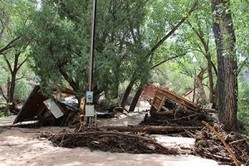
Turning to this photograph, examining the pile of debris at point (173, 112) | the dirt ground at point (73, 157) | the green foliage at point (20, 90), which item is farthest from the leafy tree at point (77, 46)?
the green foliage at point (20, 90)

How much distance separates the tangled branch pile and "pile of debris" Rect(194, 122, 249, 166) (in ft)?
2.06

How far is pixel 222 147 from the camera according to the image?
6.90 m

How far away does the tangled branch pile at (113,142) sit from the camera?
7.11 metres

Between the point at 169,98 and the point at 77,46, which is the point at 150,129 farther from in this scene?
the point at 77,46

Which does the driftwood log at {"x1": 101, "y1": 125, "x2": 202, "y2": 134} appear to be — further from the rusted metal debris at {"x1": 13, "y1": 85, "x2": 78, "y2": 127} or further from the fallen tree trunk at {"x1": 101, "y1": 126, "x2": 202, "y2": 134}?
the rusted metal debris at {"x1": 13, "y1": 85, "x2": 78, "y2": 127}

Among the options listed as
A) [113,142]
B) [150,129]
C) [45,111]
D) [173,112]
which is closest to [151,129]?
[150,129]

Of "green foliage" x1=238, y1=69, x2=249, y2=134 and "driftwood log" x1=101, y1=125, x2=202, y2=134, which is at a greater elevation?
"green foliage" x1=238, y1=69, x2=249, y2=134

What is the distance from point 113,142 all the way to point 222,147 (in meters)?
2.28

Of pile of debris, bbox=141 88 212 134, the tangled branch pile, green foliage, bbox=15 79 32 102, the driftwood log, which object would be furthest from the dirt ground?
green foliage, bbox=15 79 32 102

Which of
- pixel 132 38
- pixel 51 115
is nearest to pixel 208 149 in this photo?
pixel 51 115

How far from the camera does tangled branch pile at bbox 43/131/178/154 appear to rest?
23.3 feet

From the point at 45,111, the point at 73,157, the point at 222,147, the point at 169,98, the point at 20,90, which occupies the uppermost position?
the point at 20,90

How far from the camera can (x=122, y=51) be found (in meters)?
13.4

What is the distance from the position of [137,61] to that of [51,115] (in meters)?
3.87
